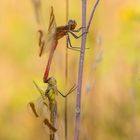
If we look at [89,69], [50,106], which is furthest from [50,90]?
[89,69]

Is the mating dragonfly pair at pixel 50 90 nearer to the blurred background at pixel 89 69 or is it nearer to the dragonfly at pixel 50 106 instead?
the dragonfly at pixel 50 106

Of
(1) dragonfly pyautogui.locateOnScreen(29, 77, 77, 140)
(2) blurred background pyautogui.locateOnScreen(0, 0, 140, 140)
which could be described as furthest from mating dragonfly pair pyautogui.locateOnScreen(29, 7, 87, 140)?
(2) blurred background pyautogui.locateOnScreen(0, 0, 140, 140)

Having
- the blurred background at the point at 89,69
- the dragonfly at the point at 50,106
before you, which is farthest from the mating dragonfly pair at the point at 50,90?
the blurred background at the point at 89,69

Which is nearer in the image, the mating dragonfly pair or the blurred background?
the mating dragonfly pair

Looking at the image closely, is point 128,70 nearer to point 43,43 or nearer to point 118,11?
point 118,11

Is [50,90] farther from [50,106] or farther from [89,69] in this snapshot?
[89,69]

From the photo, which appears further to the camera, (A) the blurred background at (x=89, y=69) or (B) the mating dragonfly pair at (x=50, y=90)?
(A) the blurred background at (x=89, y=69)

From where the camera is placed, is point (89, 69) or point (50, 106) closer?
point (50, 106)

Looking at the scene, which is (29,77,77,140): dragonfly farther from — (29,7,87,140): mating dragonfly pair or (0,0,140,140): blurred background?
(0,0,140,140): blurred background
